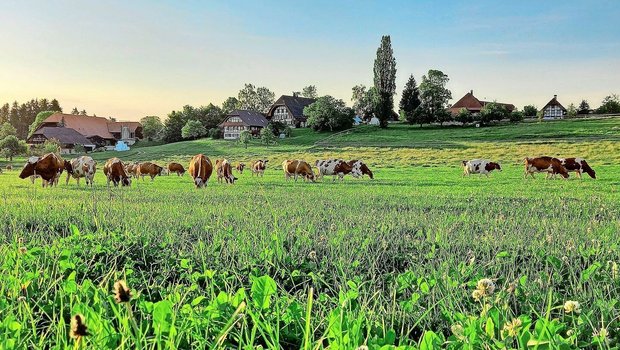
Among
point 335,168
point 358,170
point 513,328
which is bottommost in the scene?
point 358,170

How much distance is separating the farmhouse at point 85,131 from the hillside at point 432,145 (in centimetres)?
2541

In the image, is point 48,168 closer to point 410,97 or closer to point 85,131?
point 410,97

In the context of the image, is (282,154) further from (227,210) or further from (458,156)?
(227,210)

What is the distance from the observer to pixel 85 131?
4028 inches

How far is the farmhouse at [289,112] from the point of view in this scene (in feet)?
367

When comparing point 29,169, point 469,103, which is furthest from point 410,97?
point 29,169

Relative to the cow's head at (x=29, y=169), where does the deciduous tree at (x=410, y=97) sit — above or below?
above

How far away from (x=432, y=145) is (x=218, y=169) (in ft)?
123

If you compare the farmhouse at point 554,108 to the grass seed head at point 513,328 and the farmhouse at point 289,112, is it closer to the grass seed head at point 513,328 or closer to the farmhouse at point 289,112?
the farmhouse at point 289,112

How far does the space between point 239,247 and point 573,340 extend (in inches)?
134

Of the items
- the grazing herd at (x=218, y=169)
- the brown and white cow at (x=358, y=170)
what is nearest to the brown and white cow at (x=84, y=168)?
the grazing herd at (x=218, y=169)

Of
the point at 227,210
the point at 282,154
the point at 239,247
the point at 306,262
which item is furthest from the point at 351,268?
A: the point at 282,154

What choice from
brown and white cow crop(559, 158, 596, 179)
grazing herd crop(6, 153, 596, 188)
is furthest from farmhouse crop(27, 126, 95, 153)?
brown and white cow crop(559, 158, 596, 179)

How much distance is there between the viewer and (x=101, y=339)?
6.84 feet
